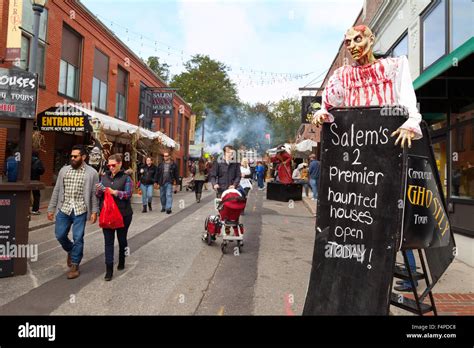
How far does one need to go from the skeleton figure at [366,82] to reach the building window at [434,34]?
5.33 metres

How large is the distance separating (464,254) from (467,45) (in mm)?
3530

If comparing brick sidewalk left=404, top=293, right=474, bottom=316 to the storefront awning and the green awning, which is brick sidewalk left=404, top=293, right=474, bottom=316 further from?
the storefront awning

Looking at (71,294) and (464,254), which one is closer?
(71,294)

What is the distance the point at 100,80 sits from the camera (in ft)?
57.0

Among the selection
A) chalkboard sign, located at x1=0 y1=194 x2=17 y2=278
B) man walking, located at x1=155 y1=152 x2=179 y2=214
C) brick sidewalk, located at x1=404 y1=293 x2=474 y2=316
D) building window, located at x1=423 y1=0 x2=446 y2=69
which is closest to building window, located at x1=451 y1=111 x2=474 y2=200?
building window, located at x1=423 y1=0 x2=446 y2=69

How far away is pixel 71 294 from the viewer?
432 cm

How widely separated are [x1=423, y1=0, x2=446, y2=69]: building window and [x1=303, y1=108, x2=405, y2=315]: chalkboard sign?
5.73 m

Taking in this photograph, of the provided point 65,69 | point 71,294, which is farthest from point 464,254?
point 65,69

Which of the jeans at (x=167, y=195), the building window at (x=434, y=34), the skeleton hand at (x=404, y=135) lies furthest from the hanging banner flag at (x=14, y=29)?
the skeleton hand at (x=404, y=135)

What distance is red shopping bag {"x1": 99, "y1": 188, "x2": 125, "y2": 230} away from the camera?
4.87 m

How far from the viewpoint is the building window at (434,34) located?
24.1 ft

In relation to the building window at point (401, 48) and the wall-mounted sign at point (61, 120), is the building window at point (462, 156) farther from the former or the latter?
the wall-mounted sign at point (61, 120)
